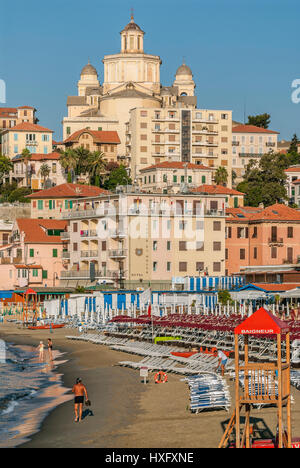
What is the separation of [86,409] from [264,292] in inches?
1528

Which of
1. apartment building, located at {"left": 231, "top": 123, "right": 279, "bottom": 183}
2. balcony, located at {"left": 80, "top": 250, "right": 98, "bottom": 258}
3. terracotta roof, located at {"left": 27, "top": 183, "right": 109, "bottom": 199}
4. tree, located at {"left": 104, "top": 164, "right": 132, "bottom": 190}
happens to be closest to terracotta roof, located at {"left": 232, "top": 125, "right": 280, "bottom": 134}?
apartment building, located at {"left": 231, "top": 123, "right": 279, "bottom": 183}

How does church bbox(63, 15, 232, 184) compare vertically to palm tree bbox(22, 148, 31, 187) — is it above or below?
above

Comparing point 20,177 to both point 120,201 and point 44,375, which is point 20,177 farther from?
point 44,375

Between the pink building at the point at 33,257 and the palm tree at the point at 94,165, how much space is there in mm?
35069

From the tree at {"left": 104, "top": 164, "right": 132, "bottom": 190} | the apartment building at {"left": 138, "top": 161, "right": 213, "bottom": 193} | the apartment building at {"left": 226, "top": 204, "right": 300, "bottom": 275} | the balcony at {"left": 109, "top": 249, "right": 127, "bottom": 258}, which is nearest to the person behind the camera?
the balcony at {"left": 109, "top": 249, "right": 127, "bottom": 258}

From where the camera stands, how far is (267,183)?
136m

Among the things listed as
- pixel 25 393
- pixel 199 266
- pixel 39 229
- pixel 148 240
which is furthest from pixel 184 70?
pixel 25 393

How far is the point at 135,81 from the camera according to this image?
165 metres

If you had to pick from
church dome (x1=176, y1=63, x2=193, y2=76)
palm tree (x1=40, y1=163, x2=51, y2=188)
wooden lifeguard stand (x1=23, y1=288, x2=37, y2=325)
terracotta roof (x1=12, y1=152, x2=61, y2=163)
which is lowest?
wooden lifeguard stand (x1=23, y1=288, x2=37, y2=325)

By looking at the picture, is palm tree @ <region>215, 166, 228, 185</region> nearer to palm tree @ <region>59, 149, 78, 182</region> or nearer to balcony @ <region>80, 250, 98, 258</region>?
palm tree @ <region>59, 149, 78, 182</region>

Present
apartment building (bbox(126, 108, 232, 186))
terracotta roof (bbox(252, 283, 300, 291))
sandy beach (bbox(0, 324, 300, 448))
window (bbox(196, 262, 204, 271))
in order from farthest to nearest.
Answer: apartment building (bbox(126, 108, 232, 186)) < window (bbox(196, 262, 204, 271)) < terracotta roof (bbox(252, 283, 300, 291)) < sandy beach (bbox(0, 324, 300, 448))

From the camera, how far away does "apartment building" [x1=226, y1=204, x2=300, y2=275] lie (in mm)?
97750

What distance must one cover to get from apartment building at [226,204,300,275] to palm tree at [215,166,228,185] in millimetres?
40316
